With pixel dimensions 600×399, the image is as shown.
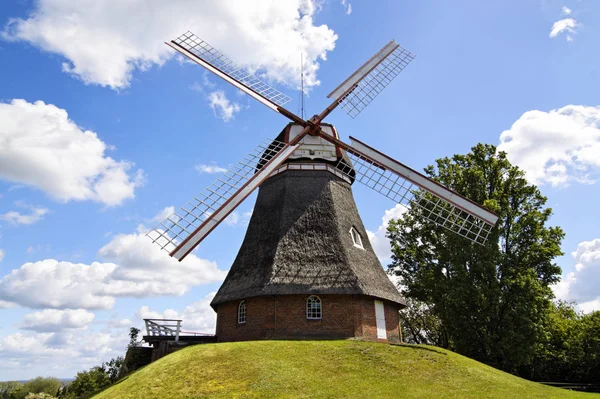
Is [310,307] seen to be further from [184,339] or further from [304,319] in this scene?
[184,339]

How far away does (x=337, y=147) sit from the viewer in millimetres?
24953

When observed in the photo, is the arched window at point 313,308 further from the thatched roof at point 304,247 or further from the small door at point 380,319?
the small door at point 380,319

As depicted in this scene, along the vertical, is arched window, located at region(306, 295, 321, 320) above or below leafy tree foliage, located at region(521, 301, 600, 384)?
above

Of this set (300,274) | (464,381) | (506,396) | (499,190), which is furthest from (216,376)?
(499,190)

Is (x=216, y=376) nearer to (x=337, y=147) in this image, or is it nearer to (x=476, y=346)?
(x=337, y=147)

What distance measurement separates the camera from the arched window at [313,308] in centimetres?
1997

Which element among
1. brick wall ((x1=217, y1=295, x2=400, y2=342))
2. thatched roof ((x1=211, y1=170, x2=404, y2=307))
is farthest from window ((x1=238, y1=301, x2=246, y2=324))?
thatched roof ((x1=211, y1=170, x2=404, y2=307))

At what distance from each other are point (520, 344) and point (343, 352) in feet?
42.5

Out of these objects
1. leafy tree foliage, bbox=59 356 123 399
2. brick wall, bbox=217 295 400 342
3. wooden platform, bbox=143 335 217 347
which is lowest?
leafy tree foliage, bbox=59 356 123 399

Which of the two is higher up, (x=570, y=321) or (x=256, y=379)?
(x=570, y=321)

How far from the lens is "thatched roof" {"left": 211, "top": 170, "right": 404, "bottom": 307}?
20250 millimetres

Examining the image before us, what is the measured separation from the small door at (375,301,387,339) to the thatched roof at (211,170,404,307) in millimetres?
736

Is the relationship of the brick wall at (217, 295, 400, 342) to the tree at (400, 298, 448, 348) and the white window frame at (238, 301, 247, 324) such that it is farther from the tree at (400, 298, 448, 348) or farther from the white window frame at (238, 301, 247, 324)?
the tree at (400, 298, 448, 348)

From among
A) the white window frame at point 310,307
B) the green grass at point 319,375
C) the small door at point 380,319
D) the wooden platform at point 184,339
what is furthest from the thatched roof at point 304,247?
the green grass at point 319,375
